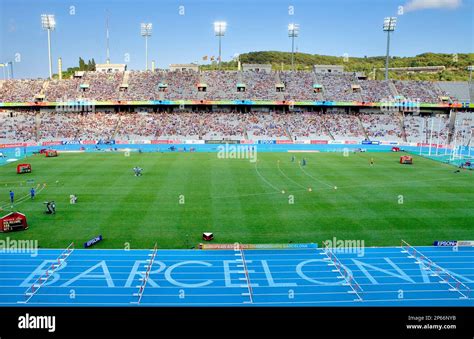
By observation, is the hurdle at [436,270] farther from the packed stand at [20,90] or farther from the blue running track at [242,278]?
the packed stand at [20,90]

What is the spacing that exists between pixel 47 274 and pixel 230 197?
1483 cm

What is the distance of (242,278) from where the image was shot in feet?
55.5

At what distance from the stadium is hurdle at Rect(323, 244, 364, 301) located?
0.13 metres

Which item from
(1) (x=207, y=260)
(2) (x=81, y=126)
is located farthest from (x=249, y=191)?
(2) (x=81, y=126)

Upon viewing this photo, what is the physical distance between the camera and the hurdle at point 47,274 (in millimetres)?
15336

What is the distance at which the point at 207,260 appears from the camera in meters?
18.7

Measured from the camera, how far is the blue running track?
15.1 meters

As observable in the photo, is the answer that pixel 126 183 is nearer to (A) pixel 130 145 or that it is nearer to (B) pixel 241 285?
(B) pixel 241 285

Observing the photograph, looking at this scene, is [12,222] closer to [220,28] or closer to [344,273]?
[344,273]

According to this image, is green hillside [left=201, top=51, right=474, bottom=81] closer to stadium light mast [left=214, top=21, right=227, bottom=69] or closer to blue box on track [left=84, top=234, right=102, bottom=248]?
stadium light mast [left=214, top=21, right=227, bottom=69]

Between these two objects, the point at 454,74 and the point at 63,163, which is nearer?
the point at 63,163

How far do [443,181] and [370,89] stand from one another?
145 feet

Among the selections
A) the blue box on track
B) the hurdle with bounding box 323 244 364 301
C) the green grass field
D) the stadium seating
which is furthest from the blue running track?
the stadium seating

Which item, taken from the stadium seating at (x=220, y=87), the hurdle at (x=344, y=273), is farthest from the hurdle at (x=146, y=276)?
the stadium seating at (x=220, y=87)
